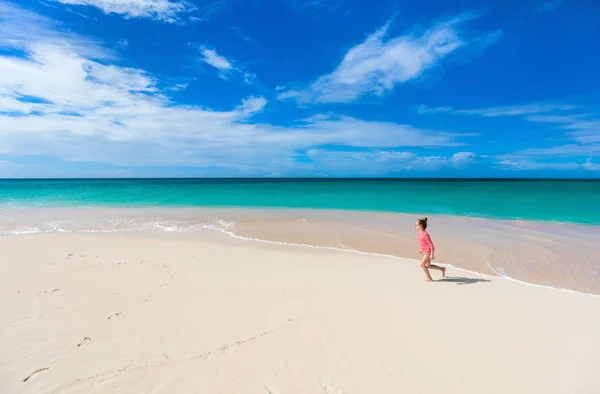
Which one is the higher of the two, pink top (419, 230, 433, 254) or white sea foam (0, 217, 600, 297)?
pink top (419, 230, 433, 254)

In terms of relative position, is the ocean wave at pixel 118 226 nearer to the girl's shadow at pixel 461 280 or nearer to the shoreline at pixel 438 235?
the shoreline at pixel 438 235

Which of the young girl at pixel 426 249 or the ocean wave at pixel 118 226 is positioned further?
the ocean wave at pixel 118 226

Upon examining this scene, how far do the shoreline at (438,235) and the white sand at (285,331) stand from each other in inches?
86.5

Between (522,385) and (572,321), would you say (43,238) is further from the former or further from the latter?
(572,321)

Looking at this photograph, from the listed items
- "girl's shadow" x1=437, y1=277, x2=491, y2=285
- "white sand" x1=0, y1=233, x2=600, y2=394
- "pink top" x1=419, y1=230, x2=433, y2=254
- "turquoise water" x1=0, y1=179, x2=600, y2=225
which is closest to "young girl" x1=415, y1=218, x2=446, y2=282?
"pink top" x1=419, y1=230, x2=433, y2=254

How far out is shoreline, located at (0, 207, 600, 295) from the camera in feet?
29.2

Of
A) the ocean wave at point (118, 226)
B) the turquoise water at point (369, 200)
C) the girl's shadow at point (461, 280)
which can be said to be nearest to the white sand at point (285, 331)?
the girl's shadow at point (461, 280)

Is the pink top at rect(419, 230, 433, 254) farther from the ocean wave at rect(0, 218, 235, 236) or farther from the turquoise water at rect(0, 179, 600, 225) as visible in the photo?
the turquoise water at rect(0, 179, 600, 225)

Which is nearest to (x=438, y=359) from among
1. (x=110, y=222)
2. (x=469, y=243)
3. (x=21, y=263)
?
(x=469, y=243)

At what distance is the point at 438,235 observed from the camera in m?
13.7

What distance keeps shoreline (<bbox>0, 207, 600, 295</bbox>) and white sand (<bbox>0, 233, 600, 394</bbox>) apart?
→ 2198 mm

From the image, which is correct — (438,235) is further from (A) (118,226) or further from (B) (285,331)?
(A) (118,226)

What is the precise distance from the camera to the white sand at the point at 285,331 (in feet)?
12.5

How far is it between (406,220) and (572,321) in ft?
43.2
